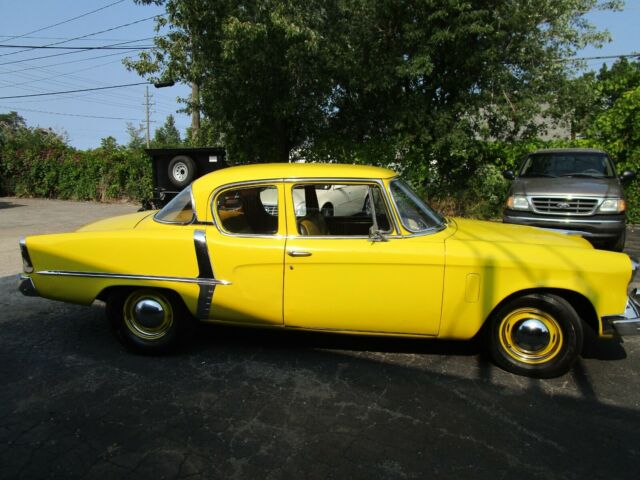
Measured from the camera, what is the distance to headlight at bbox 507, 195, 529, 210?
7583 millimetres

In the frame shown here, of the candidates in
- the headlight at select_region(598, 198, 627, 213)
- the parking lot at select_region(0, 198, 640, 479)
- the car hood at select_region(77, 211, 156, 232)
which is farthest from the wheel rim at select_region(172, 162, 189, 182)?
the headlight at select_region(598, 198, 627, 213)

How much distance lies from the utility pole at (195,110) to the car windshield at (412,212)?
36.4 ft

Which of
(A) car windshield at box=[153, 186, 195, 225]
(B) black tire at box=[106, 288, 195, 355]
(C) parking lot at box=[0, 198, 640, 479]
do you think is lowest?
(C) parking lot at box=[0, 198, 640, 479]

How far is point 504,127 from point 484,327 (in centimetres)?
975

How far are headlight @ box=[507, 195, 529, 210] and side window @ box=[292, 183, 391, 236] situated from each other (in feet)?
14.4

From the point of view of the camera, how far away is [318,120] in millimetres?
12875

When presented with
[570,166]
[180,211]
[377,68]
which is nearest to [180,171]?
[377,68]

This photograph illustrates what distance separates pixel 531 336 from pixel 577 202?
4587 millimetres

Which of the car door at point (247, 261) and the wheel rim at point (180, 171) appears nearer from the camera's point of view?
the car door at point (247, 261)

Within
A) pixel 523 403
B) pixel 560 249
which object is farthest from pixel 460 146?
pixel 523 403

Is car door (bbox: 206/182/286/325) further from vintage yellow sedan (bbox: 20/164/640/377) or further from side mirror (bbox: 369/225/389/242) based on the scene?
side mirror (bbox: 369/225/389/242)

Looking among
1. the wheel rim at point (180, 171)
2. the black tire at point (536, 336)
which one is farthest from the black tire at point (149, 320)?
the wheel rim at point (180, 171)

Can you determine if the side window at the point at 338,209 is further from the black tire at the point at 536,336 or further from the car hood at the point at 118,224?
the car hood at the point at 118,224

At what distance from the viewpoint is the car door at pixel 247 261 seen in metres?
3.69
